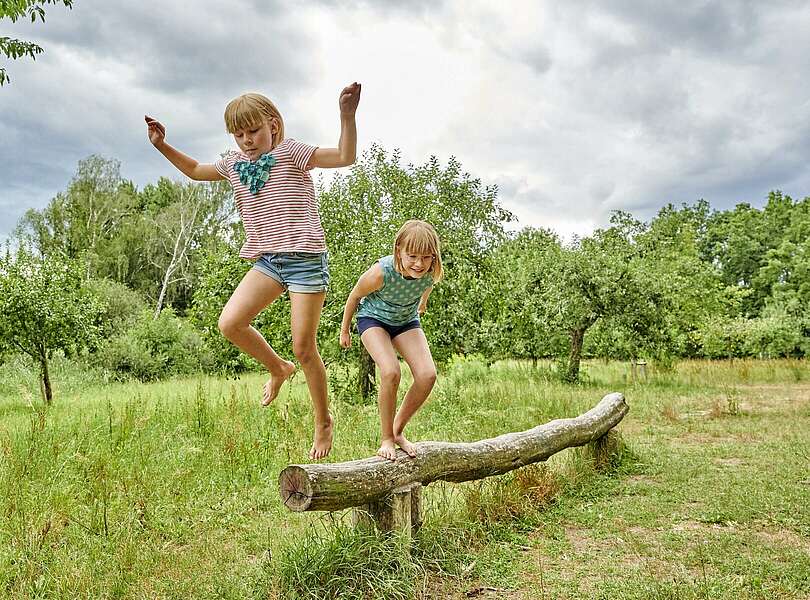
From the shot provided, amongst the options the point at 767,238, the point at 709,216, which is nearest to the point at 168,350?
the point at 767,238

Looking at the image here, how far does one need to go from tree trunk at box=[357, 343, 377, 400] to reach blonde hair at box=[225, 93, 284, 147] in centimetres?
870

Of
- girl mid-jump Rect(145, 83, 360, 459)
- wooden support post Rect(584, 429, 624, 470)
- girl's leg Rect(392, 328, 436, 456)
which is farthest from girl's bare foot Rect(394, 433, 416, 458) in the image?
wooden support post Rect(584, 429, 624, 470)

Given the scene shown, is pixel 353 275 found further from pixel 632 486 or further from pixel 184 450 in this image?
pixel 632 486

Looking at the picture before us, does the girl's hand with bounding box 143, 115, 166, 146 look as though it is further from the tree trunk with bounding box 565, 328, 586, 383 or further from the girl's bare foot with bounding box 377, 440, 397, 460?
the tree trunk with bounding box 565, 328, 586, 383

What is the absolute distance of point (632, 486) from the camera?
744 centimetres

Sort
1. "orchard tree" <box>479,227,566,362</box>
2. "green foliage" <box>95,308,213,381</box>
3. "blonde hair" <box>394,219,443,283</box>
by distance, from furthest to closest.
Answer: "green foliage" <box>95,308,213,381</box> → "orchard tree" <box>479,227,566,362</box> → "blonde hair" <box>394,219,443,283</box>

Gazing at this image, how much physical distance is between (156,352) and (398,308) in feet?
59.5

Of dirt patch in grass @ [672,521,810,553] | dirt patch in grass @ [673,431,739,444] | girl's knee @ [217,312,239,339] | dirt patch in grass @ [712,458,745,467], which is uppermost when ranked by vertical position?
girl's knee @ [217,312,239,339]

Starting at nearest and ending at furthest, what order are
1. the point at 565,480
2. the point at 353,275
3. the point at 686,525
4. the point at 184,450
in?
the point at 686,525 < the point at 184,450 < the point at 565,480 < the point at 353,275

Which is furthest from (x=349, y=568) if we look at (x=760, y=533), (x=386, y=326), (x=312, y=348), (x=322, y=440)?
(x=760, y=533)

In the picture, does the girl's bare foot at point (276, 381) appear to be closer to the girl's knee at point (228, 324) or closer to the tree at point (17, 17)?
the girl's knee at point (228, 324)

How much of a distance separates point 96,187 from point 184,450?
33511 mm

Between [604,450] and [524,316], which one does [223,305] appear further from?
[524,316]

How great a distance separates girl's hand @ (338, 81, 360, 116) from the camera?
2.51m
